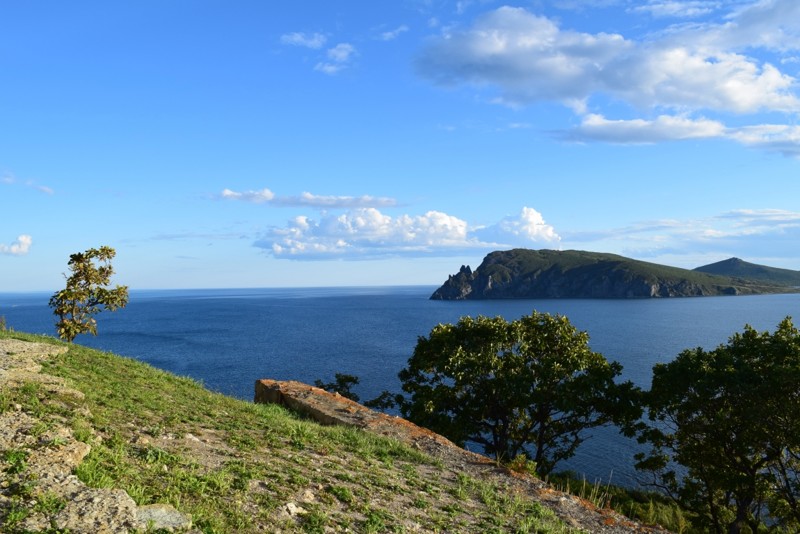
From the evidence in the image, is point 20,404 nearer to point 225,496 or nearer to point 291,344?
point 225,496

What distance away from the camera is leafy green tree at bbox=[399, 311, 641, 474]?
34.8 meters

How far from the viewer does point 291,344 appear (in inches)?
5030

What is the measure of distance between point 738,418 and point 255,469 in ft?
93.9

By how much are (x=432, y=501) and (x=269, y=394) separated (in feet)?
52.0

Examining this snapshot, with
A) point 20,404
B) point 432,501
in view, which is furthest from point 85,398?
point 432,501

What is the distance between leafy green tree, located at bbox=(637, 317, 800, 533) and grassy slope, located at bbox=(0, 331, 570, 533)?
19.2 metres

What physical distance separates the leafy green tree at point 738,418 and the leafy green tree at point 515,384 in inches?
156

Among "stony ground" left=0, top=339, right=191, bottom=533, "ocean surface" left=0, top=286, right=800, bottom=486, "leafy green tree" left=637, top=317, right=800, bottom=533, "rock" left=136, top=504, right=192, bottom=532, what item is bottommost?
"ocean surface" left=0, top=286, right=800, bottom=486

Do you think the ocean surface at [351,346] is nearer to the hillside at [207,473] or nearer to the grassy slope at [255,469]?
the hillside at [207,473]

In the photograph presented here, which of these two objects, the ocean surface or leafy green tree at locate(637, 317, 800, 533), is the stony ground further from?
the ocean surface

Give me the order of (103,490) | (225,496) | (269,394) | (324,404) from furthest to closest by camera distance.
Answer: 1. (269,394)
2. (324,404)
3. (225,496)
4. (103,490)

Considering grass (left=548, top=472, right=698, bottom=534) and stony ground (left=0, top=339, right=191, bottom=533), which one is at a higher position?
stony ground (left=0, top=339, right=191, bottom=533)

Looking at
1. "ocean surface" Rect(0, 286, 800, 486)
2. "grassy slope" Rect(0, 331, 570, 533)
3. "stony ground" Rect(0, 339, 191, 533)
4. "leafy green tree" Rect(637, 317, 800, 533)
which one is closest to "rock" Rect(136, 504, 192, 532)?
"stony ground" Rect(0, 339, 191, 533)

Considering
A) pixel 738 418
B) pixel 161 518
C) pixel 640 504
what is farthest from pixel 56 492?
pixel 640 504
